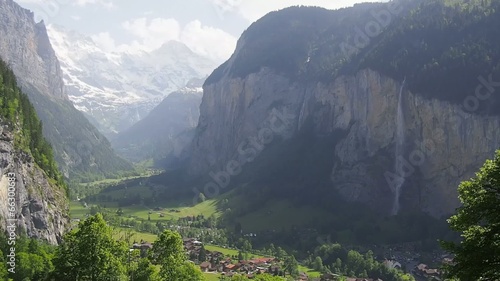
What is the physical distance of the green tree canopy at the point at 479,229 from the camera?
22.7 metres

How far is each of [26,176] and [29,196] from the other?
16.9ft

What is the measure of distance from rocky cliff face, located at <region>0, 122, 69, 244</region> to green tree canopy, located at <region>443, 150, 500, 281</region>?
73.8m

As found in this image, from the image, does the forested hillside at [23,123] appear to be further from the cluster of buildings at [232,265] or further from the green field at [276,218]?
the green field at [276,218]

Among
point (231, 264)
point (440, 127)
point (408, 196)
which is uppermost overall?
point (440, 127)

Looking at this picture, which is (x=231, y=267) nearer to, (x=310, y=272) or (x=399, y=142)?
(x=310, y=272)

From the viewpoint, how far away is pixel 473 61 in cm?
18025

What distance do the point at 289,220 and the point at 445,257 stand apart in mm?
66512

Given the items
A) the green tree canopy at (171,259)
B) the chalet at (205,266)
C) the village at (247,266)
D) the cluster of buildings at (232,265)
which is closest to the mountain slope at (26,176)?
the village at (247,266)

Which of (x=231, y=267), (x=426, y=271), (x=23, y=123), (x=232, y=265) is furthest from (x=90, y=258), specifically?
(x=426, y=271)

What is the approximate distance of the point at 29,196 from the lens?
89.2 meters

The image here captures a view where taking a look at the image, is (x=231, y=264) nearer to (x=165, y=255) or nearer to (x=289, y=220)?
(x=289, y=220)

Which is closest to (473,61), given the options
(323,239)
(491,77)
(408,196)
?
(491,77)

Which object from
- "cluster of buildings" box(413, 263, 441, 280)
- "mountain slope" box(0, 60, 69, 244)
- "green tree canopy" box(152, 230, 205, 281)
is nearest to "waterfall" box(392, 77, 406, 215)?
"cluster of buildings" box(413, 263, 441, 280)

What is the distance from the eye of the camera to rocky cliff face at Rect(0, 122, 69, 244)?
83750 millimetres
